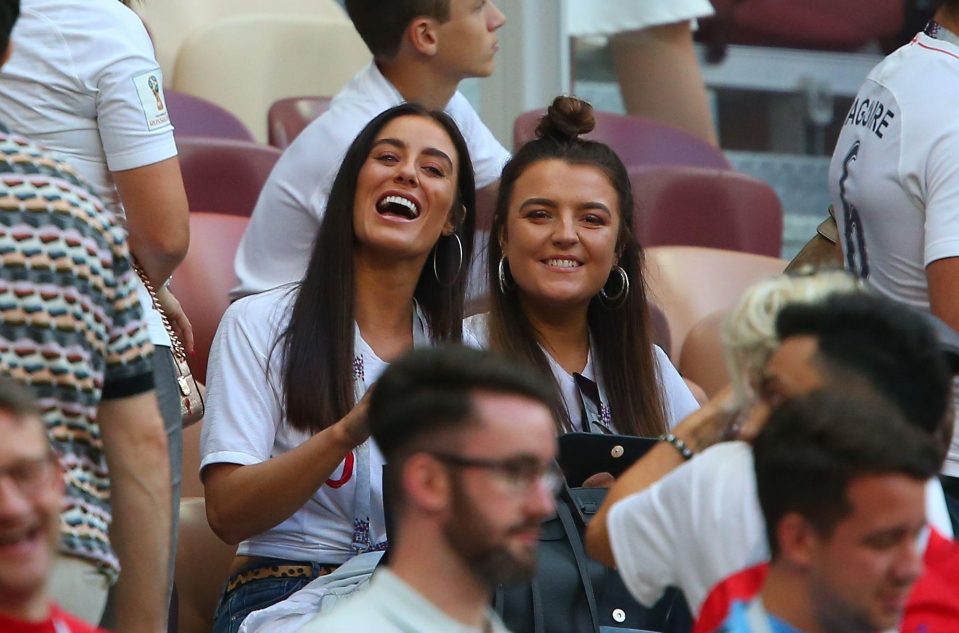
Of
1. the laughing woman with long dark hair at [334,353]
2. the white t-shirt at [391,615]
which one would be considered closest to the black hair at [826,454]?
the white t-shirt at [391,615]

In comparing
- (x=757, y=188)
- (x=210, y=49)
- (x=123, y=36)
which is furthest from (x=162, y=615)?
(x=210, y=49)

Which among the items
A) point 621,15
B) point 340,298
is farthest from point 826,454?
point 621,15

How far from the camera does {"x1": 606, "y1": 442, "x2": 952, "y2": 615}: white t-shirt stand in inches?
84.0

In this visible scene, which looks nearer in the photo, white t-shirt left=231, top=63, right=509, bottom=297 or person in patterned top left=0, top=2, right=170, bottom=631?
person in patterned top left=0, top=2, right=170, bottom=631

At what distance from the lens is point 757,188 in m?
5.45

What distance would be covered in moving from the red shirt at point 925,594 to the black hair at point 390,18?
230cm

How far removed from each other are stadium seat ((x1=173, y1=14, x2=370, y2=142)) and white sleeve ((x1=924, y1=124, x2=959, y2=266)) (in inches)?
150

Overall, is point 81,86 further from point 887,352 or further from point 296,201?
point 887,352

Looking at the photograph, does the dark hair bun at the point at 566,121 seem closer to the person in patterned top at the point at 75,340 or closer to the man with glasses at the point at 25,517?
the person in patterned top at the point at 75,340

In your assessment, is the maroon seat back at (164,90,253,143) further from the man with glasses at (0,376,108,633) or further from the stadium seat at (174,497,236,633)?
the man with glasses at (0,376,108,633)

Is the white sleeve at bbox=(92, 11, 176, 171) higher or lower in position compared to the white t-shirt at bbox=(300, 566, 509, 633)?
higher

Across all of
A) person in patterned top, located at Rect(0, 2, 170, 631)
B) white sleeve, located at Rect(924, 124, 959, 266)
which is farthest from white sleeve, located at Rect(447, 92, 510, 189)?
person in patterned top, located at Rect(0, 2, 170, 631)

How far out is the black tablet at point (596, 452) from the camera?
2934 millimetres

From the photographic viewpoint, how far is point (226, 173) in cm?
510
